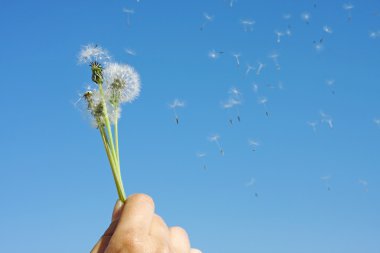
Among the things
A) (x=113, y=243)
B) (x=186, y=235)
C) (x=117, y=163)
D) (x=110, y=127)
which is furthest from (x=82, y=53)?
(x=113, y=243)

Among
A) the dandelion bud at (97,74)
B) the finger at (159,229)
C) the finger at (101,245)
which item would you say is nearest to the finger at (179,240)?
the finger at (159,229)

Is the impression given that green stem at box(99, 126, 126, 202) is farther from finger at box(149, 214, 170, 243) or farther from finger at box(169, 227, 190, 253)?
finger at box(149, 214, 170, 243)

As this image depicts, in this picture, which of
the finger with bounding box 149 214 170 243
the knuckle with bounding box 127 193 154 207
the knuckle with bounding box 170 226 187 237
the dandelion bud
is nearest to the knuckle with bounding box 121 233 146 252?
the finger with bounding box 149 214 170 243

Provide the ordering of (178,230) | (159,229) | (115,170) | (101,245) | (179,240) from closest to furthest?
(159,229)
(101,245)
(179,240)
(178,230)
(115,170)

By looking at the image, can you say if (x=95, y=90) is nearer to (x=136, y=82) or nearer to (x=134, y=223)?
(x=136, y=82)

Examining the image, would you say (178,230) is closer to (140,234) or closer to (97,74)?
(140,234)

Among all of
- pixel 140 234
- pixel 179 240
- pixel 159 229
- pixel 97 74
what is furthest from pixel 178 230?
pixel 97 74

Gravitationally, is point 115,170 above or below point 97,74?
below
